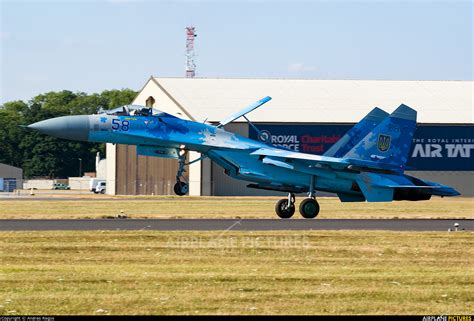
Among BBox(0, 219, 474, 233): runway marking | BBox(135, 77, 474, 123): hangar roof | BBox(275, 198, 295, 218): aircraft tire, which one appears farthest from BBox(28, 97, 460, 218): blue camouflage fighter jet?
BBox(135, 77, 474, 123): hangar roof

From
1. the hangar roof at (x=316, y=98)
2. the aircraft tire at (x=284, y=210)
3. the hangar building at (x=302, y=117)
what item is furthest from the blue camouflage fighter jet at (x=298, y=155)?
the hangar roof at (x=316, y=98)

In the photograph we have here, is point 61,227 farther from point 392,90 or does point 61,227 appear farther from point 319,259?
point 392,90

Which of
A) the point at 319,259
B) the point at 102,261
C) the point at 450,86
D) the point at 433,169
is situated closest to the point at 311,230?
the point at 319,259

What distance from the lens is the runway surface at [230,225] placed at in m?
25.5

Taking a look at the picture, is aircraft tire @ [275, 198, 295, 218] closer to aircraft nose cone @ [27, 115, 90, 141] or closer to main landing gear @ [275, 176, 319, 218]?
main landing gear @ [275, 176, 319, 218]

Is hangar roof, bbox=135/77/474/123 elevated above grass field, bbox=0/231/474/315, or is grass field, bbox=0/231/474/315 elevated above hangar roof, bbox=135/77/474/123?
hangar roof, bbox=135/77/474/123

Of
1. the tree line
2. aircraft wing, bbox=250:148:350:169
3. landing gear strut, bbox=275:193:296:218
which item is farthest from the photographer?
the tree line

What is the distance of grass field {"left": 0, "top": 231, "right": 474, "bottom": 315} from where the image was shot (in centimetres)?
1283

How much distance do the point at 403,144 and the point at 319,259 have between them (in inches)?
526

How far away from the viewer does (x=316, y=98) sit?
6825 cm

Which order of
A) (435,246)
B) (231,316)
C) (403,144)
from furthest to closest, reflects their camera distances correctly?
(403,144) < (435,246) < (231,316)

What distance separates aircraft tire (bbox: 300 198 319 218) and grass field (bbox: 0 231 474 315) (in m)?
6.87

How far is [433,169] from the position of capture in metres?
66.8

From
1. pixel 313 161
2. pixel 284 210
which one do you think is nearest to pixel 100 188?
pixel 284 210
